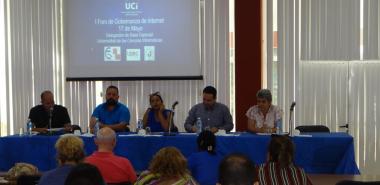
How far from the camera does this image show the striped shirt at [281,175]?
3186mm

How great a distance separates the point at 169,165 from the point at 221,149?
7.69 ft

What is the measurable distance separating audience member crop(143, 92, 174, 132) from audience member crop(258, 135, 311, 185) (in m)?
2.84

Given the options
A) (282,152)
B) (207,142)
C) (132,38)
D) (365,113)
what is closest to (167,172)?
(282,152)

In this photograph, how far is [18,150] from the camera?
5707 mm

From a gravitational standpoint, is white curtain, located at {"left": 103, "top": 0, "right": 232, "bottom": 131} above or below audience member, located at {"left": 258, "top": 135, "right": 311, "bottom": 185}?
above

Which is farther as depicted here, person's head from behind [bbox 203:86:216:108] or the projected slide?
the projected slide

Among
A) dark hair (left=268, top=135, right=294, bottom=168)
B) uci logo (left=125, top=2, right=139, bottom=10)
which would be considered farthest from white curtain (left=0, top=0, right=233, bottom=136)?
dark hair (left=268, top=135, right=294, bottom=168)

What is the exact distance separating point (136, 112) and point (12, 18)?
2417mm

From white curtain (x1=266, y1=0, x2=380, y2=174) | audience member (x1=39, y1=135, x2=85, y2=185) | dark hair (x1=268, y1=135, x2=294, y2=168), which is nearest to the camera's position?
audience member (x1=39, y1=135, x2=85, y2=185)

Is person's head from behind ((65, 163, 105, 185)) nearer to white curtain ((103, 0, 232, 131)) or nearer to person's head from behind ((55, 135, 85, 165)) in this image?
person's head from behind ((55, 135, 85, 165))

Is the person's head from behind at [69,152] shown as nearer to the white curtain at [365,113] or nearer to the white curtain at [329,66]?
the white curtain at [329,66]

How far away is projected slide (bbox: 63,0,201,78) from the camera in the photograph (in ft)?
25.2

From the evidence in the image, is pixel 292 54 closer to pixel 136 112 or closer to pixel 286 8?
pixel 286 8

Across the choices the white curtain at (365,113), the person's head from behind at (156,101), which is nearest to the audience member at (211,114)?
the person's head from behind at (156,101)
